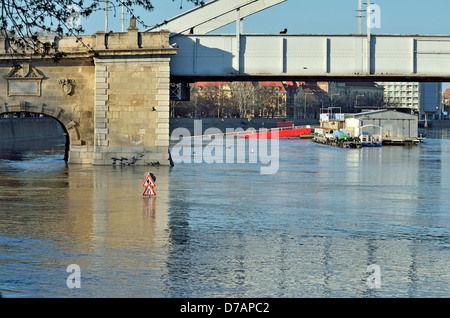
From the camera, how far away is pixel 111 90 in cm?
5206

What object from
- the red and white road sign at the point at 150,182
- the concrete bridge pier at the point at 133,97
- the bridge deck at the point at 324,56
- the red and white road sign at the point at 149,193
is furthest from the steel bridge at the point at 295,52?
the red and white road sign at the point at 150,182

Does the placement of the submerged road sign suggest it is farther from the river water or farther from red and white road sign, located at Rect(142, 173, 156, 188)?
the river water

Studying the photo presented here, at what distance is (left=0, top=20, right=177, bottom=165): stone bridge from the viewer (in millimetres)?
51562

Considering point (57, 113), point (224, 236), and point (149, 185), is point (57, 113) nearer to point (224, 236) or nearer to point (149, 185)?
point (149, 185)

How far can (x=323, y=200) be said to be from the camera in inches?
1400

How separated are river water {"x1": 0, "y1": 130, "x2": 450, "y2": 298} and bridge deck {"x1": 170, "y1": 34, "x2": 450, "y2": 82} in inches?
396

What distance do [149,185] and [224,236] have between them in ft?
39.5

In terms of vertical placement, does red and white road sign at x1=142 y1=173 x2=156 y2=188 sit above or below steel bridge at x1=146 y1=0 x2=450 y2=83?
below

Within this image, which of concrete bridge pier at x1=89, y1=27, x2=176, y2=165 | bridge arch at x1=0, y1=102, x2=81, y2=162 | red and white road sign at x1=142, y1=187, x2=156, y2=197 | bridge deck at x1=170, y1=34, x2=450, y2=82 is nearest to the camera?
red and white road sign at x1=142, y1=187, x2=156, y2=197

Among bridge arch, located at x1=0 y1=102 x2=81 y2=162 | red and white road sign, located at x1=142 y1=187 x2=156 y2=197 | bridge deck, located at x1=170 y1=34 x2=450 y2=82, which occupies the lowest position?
red and white road sign, located at x1=142 y1=187 x2=156 y2=197

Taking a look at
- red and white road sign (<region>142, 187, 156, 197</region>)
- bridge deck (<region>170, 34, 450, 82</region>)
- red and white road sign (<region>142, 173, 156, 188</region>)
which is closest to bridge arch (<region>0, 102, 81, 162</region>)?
bridge deck (<region>170, 34, 450, 82</region>)

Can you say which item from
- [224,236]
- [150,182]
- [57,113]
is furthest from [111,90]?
[224,236]
